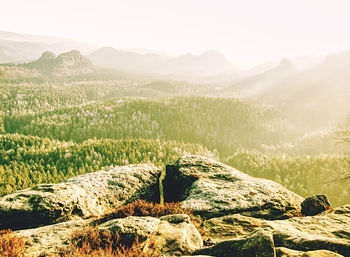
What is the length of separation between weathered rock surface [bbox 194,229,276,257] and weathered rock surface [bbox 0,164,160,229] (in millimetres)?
10841

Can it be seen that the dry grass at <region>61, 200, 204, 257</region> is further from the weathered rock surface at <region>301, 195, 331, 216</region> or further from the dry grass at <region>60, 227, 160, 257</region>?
the weathered rock surface at <region>301, 195, 331, 216</region>

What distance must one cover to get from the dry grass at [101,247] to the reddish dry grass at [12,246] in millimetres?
1802

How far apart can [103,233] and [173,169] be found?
1338 centimetres

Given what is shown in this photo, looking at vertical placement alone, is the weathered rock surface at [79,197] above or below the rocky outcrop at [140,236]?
below

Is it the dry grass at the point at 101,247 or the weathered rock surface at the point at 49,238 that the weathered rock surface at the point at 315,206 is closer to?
the dry grass at the point at 101,247

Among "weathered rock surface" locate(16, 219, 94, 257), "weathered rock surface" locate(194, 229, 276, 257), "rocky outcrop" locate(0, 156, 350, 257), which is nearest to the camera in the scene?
"weathered rock surface" locate(194, 229, 276, 257)

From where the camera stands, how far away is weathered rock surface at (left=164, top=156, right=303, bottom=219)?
50.6 feet

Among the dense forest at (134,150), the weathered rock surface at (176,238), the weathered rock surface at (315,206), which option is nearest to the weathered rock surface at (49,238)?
the weathered rock surface at (176,238)

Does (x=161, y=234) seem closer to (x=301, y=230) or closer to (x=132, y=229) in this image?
(x=132, y=229)

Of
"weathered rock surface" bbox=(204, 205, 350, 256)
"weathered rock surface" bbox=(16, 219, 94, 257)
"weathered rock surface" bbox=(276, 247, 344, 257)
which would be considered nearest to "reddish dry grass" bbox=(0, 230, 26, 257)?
"weathered rock surface" bbox=(16, 219, 94, 257)

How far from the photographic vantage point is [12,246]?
958cm

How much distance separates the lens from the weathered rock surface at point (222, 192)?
50.6ft

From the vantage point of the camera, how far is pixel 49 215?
46.5 ft

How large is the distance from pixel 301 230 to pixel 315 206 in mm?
5042
